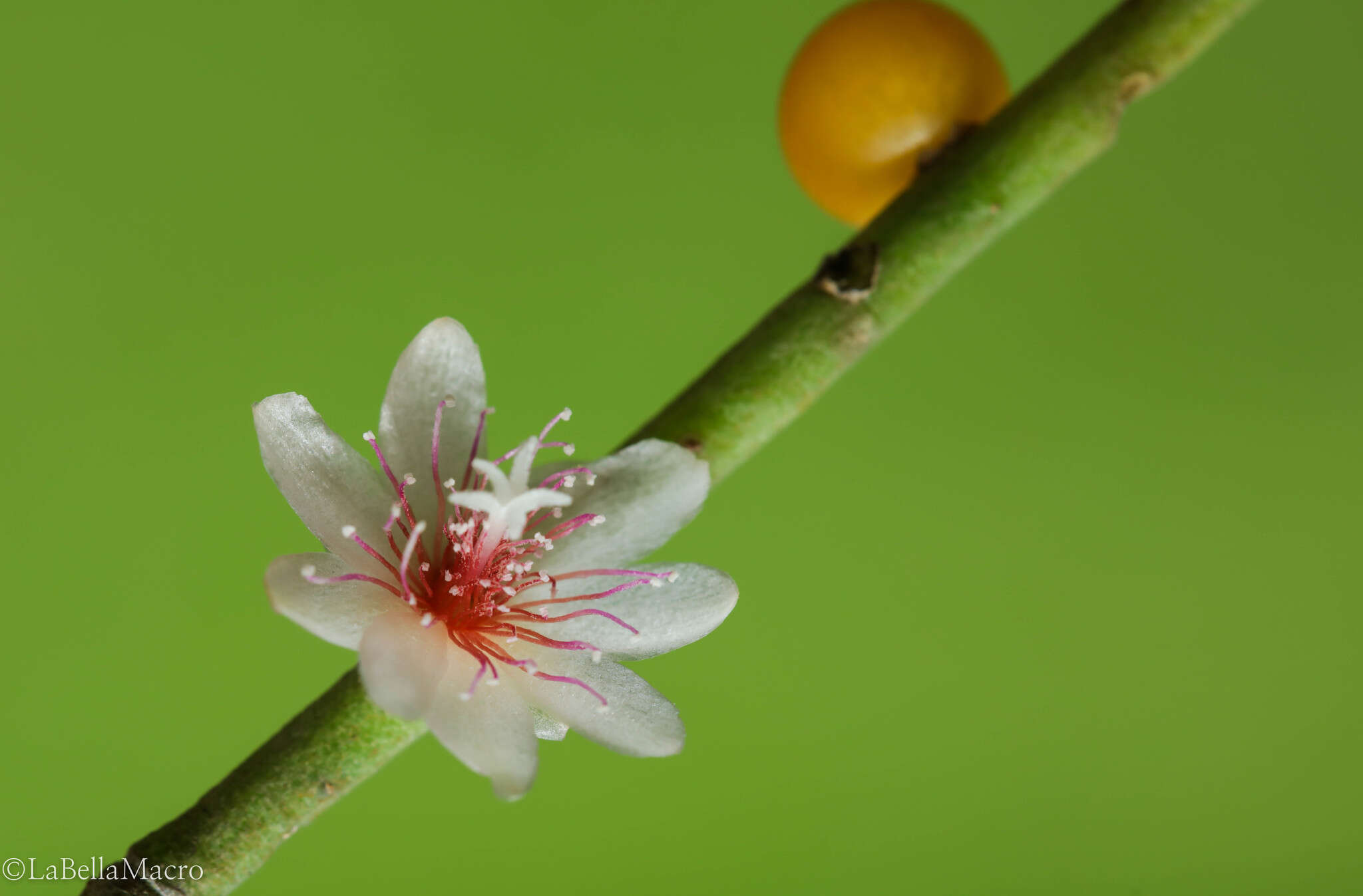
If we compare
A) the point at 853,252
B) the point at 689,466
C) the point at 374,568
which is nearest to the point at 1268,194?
the point at 853,252

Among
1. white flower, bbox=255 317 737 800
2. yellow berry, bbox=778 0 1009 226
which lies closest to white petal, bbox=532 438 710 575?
white flower, bbox=255 317 737 800

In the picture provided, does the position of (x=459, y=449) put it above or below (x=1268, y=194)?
below

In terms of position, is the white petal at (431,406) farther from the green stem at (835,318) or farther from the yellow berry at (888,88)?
the yellow berry at (888,88)

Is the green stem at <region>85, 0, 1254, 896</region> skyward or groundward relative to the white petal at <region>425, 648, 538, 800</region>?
skyward

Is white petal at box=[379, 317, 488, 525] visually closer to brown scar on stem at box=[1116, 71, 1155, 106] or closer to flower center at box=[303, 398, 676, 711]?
flower center at box=[303, 398, 676, 711]

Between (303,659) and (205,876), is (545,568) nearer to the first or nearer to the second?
(205,876)

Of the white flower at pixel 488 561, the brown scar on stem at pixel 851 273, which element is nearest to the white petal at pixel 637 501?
the white flower at pixel 488 561
